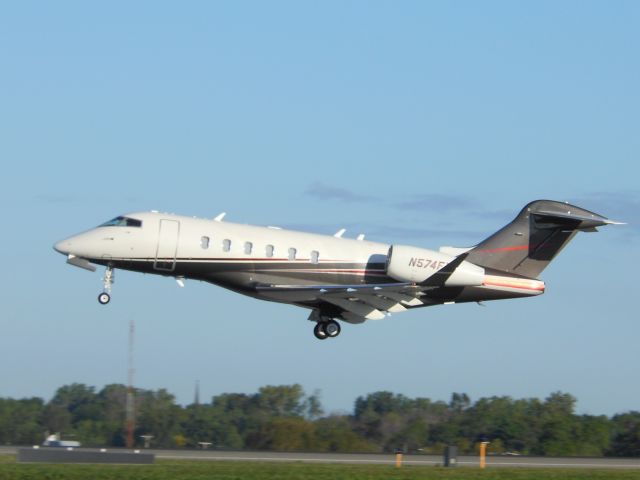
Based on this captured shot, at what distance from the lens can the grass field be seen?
3142 centimetres

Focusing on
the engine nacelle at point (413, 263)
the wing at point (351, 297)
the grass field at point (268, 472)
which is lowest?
the grass field at point (268, 472)

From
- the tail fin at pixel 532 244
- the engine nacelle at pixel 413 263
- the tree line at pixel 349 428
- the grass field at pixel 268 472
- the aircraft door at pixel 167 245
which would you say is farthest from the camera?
the tree line at pixel 349 428

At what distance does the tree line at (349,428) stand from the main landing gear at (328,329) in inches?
320

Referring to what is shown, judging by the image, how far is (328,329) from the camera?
4331 cm

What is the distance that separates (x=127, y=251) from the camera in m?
41.6

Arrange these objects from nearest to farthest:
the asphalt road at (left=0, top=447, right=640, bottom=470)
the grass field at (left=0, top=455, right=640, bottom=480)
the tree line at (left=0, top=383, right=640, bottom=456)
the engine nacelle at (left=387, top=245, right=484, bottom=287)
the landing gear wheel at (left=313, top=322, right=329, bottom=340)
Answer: the grass field at (left=0, top=455, right=640, bottom=480)
the asphalt road at (left=0, top=447, right=640, bottom=470)
the engine nacelle at (left=387, top=245, right=484, bottom=287)
the landing gear wheel at (left=313, top=322, right=329, bottom=340)
the tree line at (left=0, top=383, right=640, bottom=456)

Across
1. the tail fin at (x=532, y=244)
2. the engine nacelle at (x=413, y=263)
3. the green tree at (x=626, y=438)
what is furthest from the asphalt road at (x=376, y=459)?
the green tree at (x=626, y=438)

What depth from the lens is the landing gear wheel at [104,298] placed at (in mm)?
42312

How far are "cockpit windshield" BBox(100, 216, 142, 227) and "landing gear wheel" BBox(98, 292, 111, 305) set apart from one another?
7.16ft

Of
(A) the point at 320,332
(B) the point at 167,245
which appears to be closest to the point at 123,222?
(B) the point at 167,245

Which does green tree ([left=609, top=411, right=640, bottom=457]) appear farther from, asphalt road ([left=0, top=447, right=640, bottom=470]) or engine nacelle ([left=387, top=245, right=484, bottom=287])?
engine nacelle ([left=387, top=245, right=484, bottom=287])

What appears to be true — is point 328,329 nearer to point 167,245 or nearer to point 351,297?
point 351,297

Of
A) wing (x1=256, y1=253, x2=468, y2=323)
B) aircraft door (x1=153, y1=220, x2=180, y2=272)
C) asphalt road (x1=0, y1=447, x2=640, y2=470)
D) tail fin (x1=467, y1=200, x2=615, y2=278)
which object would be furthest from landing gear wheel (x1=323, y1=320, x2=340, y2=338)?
aircraft door (x1=153, y1=220, x2=180, y2=272)

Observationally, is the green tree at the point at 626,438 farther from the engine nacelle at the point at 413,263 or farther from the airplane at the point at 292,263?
the engine nacelle at the point at 413,263
